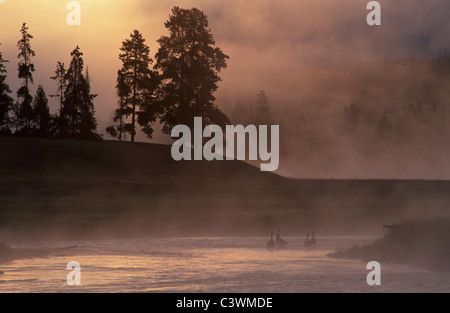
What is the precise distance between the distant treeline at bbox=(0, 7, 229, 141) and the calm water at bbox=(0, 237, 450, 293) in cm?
4138

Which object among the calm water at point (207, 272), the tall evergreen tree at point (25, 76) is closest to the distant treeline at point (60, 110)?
the tall evergreen tree at point (25, 76)

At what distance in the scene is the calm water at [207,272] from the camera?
90.2ft

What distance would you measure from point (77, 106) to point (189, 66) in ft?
68.3

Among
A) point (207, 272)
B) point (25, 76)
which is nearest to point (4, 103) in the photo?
point (25, 76)

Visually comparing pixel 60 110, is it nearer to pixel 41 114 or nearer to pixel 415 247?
pixel 41 114

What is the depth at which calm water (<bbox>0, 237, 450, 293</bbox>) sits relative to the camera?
27.5 m

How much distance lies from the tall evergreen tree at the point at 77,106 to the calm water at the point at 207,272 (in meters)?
53.3

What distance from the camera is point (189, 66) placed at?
273ft

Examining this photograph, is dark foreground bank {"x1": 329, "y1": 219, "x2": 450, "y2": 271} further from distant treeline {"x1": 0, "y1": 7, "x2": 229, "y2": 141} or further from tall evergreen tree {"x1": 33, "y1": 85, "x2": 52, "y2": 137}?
tall evergreen tree {"x1": 33, "y1": 85, "x2": 52, "y2": 137}

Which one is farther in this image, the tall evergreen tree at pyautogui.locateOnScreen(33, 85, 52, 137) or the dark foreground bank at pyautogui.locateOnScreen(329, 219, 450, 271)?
the tall evergreen tree at pyautogui.locateOnScreen(33, 85, 52, 137)

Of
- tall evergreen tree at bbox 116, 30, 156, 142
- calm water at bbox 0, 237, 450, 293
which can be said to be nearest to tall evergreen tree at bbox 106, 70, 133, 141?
tall evergreen tree at bbox 116, 30, 156, 142

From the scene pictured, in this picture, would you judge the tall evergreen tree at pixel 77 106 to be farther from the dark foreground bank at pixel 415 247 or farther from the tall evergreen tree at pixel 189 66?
the dark foreground bank at pixel 415 247

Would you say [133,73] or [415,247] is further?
[133,73]
